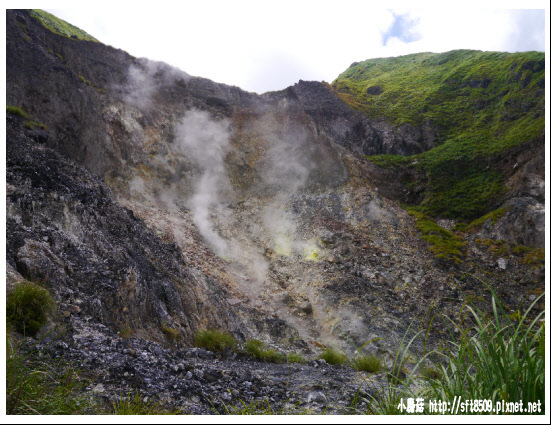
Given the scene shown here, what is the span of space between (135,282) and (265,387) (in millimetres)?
4647

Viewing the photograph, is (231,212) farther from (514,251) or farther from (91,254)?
(514,251)

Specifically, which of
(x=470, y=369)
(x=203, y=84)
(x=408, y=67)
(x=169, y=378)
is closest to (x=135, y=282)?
(x=169, y=378)

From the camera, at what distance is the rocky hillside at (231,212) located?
7.62m

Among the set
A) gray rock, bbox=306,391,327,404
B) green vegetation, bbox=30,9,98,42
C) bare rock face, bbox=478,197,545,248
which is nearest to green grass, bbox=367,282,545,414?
gray rock, bbox=306,391,327,404

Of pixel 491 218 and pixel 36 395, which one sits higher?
pixel 491 218

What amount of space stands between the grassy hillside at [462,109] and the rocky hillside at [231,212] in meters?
0.23

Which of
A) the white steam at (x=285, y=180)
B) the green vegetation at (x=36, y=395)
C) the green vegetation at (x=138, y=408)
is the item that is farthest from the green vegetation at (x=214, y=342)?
the white steam at (x=285, y=180)

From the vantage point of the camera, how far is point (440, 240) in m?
17.3

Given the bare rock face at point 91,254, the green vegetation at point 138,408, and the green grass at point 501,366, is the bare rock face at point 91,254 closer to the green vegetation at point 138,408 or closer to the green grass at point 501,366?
the green vegetation at point 138,408

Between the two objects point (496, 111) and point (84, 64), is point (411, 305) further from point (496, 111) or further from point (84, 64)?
point (84, 64)

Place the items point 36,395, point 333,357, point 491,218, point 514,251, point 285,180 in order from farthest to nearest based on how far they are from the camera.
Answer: point 285,180 → point 491,218 → point 514,251 → point 333,357 → point 36,395

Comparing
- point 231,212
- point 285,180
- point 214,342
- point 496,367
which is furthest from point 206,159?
point 496,367

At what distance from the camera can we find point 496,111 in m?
26.1

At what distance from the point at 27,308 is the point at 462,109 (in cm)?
3435
